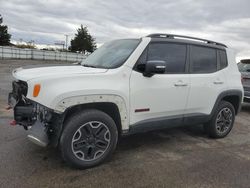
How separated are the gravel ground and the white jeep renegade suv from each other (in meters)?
0.32

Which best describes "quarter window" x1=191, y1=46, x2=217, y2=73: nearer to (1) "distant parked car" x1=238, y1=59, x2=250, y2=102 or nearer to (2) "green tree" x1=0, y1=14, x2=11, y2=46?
(1) "distant parked car" x1=238, y1=59, x2=250, y2=102

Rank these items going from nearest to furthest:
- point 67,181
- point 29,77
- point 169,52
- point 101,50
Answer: point 67,181, point 29,77, point 169,52, point 101,50

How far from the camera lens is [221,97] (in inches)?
216

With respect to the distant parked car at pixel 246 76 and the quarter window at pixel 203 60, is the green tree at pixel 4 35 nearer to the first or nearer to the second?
the distant parked car at pixel 246 76

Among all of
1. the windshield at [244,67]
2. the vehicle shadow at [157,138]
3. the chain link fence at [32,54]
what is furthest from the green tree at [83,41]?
the vehicle shadow at [157,138]

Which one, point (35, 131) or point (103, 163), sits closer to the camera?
point (35, 131)

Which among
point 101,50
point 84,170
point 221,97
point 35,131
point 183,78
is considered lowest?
point 84,170

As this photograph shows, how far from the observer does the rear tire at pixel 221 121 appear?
18.3 feet

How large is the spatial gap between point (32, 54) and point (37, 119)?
3612 centimetres

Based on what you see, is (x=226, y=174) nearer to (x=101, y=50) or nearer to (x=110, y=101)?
(x=110, y=101)

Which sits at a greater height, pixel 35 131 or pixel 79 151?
pixel 35 131

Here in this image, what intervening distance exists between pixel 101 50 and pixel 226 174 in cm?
286

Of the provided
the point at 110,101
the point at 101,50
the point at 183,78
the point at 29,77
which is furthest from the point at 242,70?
the point at 29,77

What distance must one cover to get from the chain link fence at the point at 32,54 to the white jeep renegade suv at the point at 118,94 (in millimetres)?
29288
